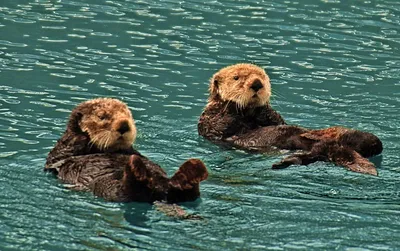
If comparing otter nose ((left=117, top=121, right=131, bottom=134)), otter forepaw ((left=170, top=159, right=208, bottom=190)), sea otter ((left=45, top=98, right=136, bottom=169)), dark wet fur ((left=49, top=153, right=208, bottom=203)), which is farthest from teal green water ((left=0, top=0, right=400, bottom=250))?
otter nose ((left=117, top=121, right=131, bottom=134))

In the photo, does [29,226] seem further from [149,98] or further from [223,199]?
[149,98]

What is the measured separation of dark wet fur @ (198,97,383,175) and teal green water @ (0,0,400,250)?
11 cm

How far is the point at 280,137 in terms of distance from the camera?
9633 mm

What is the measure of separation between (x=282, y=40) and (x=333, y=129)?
4.32 meters

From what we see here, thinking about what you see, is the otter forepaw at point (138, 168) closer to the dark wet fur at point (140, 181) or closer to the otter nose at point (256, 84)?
the dark wet fur at point (140, 181)

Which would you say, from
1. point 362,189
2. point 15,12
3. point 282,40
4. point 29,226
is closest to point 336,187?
point 362,189

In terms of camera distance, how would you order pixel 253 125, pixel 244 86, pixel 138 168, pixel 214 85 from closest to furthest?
pixel 138 168, pixel 244 86, pixel 253 125, pixel 214 85

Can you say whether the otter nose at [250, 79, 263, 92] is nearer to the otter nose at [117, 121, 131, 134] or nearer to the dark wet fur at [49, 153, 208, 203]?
the otter nose at [117, 121, 131, 134]

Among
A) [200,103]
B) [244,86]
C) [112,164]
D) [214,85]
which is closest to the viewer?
[112,164]

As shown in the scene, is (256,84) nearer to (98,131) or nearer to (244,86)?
(244,86)

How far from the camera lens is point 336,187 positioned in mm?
8219

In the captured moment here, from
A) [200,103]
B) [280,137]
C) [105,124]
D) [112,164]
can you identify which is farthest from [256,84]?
[112,164]

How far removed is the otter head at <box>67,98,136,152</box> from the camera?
8.28 m

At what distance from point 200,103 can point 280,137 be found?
72.5 inches
